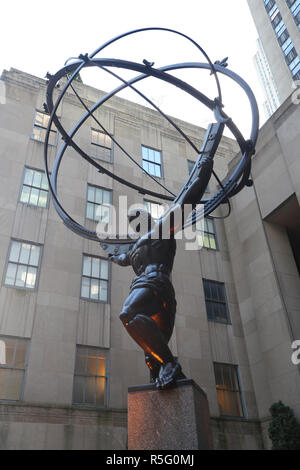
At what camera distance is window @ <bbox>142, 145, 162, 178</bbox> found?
22375mm

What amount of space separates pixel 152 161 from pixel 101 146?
313 cm

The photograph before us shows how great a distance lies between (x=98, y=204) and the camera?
19125 millimetres

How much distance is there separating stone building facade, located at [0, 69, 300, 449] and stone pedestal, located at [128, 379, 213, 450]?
28.2 ft

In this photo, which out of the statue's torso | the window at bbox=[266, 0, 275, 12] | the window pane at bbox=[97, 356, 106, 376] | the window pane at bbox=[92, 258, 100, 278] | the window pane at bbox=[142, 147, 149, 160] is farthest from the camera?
the window at bbox=[266, 0, 275, 12]

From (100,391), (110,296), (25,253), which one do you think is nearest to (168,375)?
(100,391)

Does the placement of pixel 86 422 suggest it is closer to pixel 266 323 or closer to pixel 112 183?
pixel 266 323

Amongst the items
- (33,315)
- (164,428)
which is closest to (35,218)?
(33,315)

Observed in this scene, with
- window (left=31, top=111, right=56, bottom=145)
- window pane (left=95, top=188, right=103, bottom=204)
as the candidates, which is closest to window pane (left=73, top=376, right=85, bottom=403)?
window pane (left=95, top=188, right=103, bottom=204)

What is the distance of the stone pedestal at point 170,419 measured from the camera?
16.8 ft

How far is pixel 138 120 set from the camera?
79.2 feet

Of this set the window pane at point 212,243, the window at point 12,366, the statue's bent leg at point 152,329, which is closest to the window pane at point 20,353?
the window at point 12,366

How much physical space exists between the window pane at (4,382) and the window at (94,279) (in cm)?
412

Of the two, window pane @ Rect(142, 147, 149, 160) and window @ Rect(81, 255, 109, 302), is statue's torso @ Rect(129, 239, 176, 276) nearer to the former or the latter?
window @ Rect(81, 255, 109, 302)

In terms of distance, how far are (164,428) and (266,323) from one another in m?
13.2
